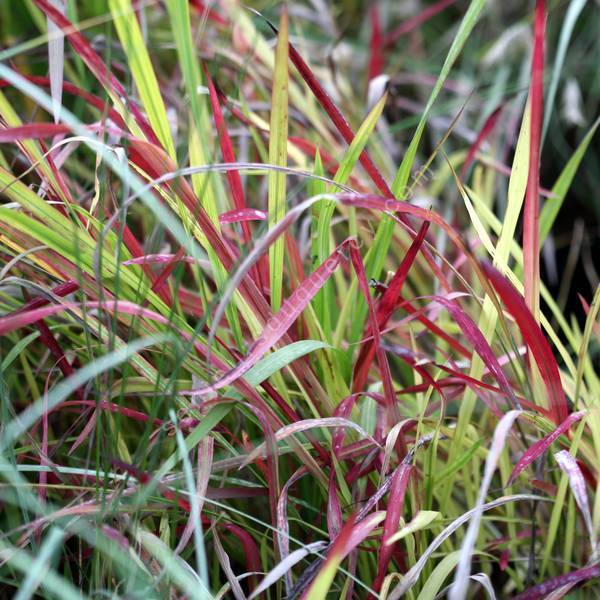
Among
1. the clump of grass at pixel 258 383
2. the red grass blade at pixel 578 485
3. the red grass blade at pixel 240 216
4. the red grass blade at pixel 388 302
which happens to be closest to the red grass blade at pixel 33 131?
the clump of grass at pixel 258 383

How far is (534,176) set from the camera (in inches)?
23.1

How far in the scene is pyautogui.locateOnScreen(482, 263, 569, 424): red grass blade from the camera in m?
0.51

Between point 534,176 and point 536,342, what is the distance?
140 mm

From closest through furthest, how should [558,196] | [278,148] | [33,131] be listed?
1. [33,131]
2. [278,148]
3. [558,196]

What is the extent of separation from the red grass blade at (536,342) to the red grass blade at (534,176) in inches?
1.3

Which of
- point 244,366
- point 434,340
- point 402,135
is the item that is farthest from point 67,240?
point 402,135

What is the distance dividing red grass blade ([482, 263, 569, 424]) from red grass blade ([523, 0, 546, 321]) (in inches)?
1.3

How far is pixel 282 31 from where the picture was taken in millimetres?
513

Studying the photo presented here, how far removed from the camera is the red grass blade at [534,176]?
1.91 ft

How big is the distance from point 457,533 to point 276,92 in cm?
43

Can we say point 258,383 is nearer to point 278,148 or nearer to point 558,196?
point 278,148

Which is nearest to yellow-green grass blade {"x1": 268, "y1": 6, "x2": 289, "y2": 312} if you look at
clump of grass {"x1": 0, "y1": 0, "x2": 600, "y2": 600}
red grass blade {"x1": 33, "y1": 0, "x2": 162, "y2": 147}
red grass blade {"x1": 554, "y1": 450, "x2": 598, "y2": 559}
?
clump of grass {"x1": 0, "y1": 0, "x2": 600, "y2": 600}

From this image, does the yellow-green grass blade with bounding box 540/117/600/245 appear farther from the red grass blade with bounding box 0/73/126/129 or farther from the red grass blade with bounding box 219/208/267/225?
the red grass blade with bounding box 0/73/126/129

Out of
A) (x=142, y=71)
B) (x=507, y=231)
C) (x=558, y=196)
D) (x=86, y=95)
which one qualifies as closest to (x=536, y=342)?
(x=507, y=231)
